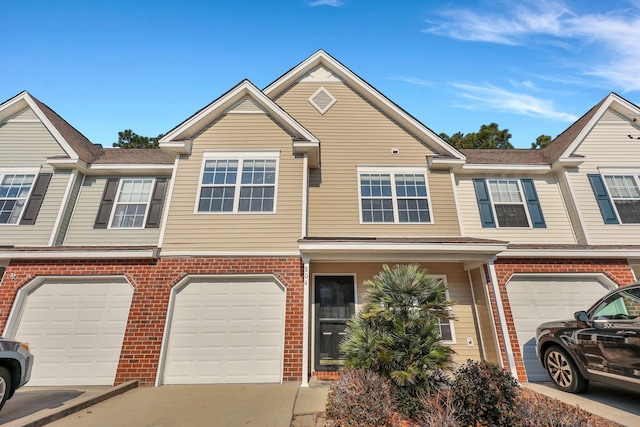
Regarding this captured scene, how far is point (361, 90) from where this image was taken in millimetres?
10375

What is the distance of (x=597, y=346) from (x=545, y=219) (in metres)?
5.34

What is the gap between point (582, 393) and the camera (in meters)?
5.27

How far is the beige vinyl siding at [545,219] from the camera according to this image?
8.84 meters

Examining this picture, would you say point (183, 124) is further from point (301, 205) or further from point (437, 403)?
point (437, 403)

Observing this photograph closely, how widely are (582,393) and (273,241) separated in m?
Result: 7.09

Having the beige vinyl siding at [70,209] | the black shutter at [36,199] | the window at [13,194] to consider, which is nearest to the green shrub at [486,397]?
the beige vinyl siding at [70,209]

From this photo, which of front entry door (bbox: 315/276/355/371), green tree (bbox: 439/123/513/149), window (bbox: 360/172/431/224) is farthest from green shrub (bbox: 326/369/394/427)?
green tree (bbox: 439/123/513/149)

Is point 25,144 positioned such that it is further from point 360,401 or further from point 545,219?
point 545,219

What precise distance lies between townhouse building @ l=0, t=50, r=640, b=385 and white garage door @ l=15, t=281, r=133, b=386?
0.04 m

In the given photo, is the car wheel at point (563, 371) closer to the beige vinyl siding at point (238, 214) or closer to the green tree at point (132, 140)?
the beige vinyl siding at point (238, 214)

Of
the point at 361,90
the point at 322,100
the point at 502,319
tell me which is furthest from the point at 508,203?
the point at 322,100

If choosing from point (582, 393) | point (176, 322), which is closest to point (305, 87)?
point (176, 322)

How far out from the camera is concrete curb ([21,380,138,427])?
429 centimetres

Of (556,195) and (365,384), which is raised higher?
(556,195)
